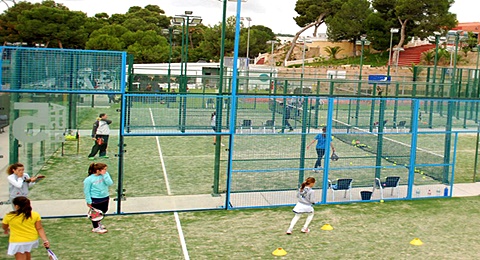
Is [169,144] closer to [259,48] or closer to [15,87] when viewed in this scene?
[15,87]

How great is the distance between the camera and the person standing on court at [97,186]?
10.6 metres

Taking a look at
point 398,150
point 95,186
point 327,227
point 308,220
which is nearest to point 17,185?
point 95,186

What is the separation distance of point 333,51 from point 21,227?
A: 74240 mm

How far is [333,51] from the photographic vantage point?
259 feet

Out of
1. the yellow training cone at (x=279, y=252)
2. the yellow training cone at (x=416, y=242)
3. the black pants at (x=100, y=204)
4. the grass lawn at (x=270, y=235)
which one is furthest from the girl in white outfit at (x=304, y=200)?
the black pants at (x=100, y=204)

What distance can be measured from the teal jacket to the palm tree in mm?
71017

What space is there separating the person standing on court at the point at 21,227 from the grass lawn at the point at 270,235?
1784 mm

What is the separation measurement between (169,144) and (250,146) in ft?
12.5

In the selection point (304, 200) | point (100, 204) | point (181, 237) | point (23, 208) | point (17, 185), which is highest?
point (23, 208)

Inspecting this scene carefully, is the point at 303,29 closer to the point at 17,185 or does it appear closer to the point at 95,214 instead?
the point at 95,214

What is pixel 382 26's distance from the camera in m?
72.1

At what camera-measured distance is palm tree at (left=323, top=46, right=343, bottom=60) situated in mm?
79125

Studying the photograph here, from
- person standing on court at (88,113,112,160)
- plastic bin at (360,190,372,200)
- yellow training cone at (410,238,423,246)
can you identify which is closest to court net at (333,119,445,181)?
plastic bin at (360,190,372,200)

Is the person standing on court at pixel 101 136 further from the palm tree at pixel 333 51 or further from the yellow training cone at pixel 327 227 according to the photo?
the palm tree at pixel 333 51
